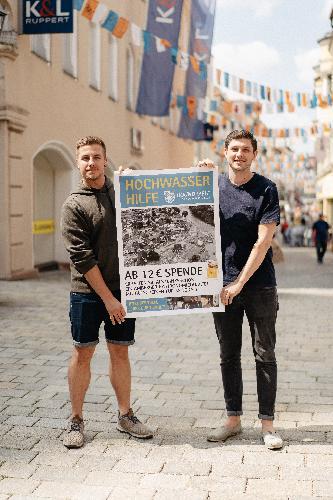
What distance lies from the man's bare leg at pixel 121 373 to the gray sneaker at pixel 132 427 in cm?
4

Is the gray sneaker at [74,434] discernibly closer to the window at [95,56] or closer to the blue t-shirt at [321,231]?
the window at [95,56]

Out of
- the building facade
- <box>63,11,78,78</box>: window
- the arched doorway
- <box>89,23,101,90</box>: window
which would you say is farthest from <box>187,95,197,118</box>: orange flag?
the building facade

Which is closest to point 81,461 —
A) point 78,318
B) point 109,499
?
point 109,499

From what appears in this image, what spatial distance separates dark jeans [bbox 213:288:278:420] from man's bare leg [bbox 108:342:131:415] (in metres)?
0.63

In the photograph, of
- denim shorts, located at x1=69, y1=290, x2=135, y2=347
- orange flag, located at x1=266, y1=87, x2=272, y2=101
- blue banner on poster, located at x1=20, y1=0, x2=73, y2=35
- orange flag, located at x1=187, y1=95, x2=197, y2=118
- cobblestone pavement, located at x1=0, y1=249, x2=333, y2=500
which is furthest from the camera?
orange flag, located at x1=266, y1=87, x2=272, y2=101

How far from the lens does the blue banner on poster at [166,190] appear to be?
4.23 metres

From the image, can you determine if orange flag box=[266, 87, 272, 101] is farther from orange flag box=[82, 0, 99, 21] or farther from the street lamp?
the street lamp

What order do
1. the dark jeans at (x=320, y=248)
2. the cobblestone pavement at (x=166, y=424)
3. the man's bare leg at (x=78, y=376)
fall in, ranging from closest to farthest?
the cobblestone pavement at (x=166, y=424) < the man's bare leg at (x=78, y=376) < the dark jeans at (x=320, y=248)

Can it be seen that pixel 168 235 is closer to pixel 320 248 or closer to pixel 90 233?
pixel 90 233

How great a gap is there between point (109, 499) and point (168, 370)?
2.90 m

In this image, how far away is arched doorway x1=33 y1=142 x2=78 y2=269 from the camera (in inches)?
647

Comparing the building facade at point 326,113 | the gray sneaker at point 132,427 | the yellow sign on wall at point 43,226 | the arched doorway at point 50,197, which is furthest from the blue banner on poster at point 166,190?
the building facade at point 326,113

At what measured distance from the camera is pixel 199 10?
16.7 m

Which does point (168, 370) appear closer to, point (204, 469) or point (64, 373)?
point (64, 373)
